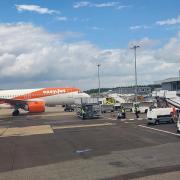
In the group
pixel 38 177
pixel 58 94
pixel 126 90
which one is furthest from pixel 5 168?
pixel 126 90

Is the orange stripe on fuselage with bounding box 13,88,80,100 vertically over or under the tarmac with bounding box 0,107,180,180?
over

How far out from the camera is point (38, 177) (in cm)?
1320

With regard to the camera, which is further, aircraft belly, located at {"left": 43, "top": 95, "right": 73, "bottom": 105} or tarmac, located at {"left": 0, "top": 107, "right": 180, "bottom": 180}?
aircraft belly, located at {"left": 43, "top": 95, "right": 73, "bottom": 105}

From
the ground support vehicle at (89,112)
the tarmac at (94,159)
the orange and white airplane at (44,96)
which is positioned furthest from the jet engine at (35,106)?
the tarmac at (94,159)

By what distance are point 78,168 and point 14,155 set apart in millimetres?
5611

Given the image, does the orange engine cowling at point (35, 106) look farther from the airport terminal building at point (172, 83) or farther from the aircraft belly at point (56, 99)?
the airport terminal building at point (172, 83)

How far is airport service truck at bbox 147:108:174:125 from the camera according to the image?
33.6 metres

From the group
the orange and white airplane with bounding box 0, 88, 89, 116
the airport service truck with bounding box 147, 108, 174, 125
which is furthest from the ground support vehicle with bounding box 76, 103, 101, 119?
the airport service truck with bounding box 147, 108, 174, 125

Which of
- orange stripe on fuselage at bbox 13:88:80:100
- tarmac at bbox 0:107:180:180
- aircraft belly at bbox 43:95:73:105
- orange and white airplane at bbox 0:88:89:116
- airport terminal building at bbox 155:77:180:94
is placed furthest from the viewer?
airport terminal building at bbox 155:77:180:94

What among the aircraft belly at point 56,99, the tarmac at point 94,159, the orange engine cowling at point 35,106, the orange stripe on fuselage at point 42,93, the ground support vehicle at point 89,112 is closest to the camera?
→ the tarmac at point 94,159

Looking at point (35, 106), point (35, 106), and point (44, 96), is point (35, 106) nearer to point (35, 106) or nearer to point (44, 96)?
point (35, 106)

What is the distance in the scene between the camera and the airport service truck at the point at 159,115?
110ft

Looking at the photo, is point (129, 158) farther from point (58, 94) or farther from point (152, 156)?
point (58, 94)

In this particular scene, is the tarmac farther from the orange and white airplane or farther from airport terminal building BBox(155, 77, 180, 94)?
airport terminal building BBox(155, 77, 180, 94)
